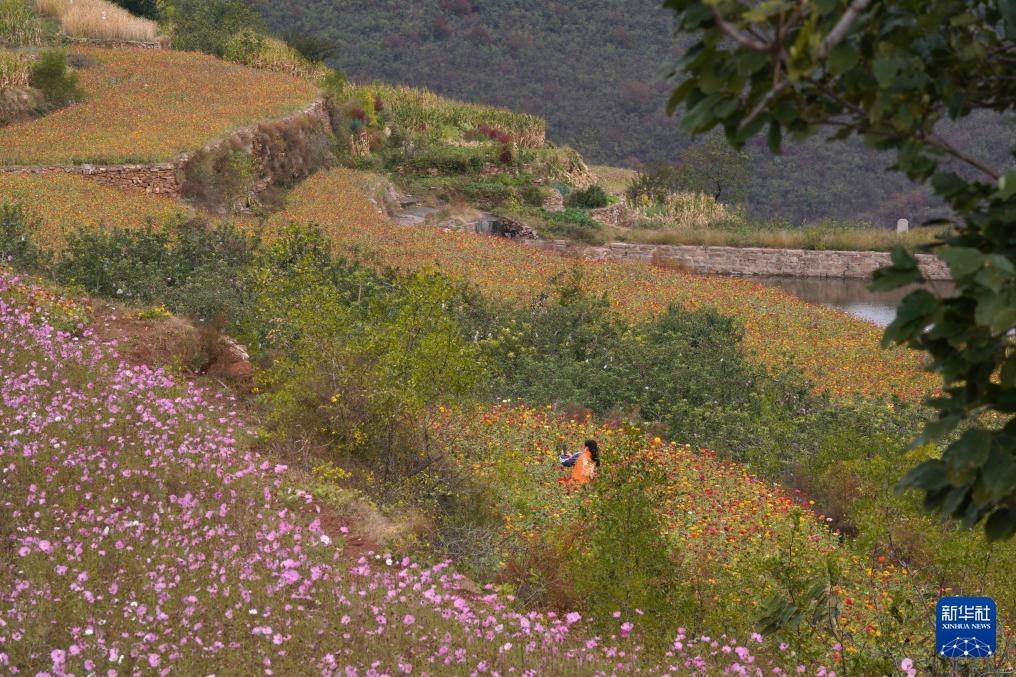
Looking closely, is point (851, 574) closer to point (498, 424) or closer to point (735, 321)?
point (498, 424)

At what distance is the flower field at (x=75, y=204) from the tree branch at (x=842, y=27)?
11.8 metres

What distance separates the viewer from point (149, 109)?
25031 millimetres

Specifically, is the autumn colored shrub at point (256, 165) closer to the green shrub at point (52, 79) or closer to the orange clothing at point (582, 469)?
the green shrub at point (52, 79)

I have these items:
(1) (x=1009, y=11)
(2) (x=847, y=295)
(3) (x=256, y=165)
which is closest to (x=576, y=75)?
(2) (x=847, y=295)

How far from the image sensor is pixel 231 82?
29.4 m

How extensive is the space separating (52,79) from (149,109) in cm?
209

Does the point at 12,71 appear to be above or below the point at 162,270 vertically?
below

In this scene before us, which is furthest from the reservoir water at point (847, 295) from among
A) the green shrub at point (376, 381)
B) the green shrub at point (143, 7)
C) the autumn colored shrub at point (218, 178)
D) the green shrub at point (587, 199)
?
the green shrub at point (143, 7)

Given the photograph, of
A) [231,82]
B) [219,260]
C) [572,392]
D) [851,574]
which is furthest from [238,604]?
[231,82]

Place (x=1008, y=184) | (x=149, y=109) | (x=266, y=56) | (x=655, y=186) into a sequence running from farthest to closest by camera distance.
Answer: (x=655, y=186) → (x=266, y=56) → (x=149, y=109) → (x=1008, y=184)

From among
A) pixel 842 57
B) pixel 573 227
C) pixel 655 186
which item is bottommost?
pixel 655 186

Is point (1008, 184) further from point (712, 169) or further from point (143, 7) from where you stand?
point (712, 169)

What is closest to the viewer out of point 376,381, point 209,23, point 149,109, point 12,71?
point 376,381

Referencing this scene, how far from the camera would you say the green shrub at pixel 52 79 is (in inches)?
944
